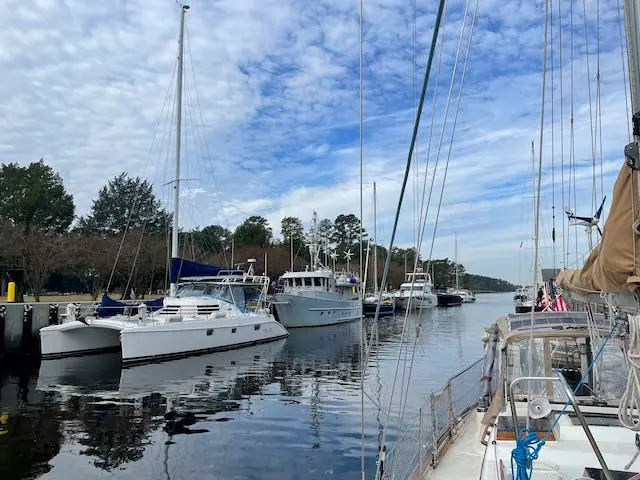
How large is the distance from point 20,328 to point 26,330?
0.35 meters

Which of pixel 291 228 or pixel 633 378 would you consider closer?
pixel 633 378

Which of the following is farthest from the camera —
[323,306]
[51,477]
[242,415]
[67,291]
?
[67,291]

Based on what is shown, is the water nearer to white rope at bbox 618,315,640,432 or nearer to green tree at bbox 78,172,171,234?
white rope at bbox 618,315,640,432

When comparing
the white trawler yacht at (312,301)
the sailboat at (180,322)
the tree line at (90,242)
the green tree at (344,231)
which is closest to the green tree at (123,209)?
the tree line at (90,242)

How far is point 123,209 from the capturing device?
60250mm

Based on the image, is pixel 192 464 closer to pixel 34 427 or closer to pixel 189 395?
pixel 34 427

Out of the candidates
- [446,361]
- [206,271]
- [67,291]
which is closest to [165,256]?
[67,291]

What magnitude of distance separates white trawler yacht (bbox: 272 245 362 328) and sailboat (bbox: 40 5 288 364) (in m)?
7.33

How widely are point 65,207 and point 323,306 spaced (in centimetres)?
2453

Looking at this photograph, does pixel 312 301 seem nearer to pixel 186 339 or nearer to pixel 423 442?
pixel 186 339

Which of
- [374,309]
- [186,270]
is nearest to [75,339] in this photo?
[186,270]

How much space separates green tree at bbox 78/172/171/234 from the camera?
58156mm

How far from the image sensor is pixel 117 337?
72.8 feet

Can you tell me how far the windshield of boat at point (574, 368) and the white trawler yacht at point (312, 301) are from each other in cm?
2693
